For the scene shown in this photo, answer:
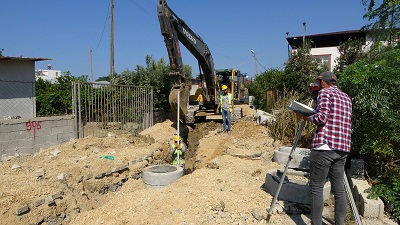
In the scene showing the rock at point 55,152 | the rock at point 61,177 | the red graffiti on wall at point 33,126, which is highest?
the red graffiti on wall at point 33,126

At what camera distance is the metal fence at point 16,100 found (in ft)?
35.5

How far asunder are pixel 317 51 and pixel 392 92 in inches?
1157

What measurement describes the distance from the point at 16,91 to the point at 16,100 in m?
0.33

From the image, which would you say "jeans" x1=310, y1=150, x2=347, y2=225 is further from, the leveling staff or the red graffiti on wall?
the red graffiti on wall

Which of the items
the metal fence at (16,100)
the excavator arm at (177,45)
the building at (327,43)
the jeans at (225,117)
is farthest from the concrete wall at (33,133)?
the building at (327,43)

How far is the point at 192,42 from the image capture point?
11.3m

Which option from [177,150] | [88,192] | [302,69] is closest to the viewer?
[88,192]

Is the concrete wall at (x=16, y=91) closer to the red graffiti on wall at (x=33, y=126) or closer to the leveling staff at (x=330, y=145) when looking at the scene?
the red graffiti on wall at (x=33, y=126)

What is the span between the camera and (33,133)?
8305 millimetres

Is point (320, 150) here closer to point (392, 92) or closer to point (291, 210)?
point (291, 210)

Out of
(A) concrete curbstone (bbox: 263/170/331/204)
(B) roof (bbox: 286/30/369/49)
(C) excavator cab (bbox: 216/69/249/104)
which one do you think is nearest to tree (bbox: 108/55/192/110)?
(C) excavator cab (bbox: 216/69/249/104)

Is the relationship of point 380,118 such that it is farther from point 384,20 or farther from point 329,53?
point 329,53

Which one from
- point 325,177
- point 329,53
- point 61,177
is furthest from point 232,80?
point 329,53

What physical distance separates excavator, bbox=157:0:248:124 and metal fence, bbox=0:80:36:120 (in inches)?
198
